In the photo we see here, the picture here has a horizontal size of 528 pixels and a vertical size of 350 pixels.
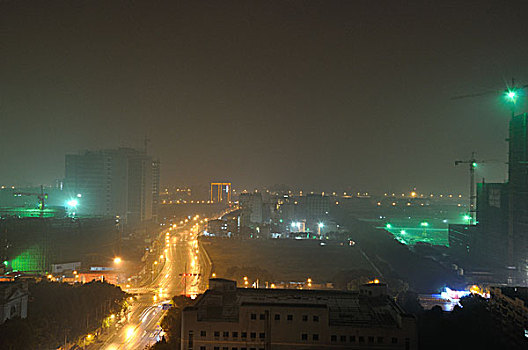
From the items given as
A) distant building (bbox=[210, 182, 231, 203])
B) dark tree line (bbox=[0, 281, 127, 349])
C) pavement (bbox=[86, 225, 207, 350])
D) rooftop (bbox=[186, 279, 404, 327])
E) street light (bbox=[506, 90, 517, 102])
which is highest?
street light (bbox=[506, 90, 517, 102])

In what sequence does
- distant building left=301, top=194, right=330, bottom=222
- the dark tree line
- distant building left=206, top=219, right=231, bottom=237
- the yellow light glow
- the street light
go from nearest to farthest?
the dark tree line
the yellow light glow
the street light
distant building left=206, top=219, right=231, bottom=237
distant building left=301, top=194, right=330, bottom=222

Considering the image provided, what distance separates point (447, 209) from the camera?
179 ft

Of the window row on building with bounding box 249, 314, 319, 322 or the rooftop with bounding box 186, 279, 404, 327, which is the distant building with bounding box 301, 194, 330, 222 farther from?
the window row on building with bounding box 249, 314, 319, 322

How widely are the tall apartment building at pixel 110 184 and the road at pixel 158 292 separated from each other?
7.29m

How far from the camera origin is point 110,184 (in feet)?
96.9

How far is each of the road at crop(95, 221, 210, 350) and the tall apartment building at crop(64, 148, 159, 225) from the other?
729 centimetres

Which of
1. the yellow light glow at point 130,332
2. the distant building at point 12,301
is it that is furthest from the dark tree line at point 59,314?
the yellow light glow at point 130,332

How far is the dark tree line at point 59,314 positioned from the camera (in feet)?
24.4

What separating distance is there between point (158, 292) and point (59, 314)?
447 cm

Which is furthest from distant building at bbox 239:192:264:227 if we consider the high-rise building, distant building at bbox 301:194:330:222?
the high-rise building

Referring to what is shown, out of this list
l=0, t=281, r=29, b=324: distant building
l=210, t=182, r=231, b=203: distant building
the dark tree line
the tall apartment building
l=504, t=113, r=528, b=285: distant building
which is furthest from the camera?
l=210, t=182, r=231, b=203: distant building

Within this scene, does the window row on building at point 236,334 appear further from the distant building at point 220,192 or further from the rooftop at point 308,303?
the distant building at point 220,192

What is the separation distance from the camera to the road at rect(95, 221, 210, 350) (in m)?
9.11

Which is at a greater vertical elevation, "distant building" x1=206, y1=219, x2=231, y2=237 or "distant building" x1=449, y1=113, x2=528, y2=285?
"distant building" x1=449, y1=113, x2=528, y2=285
